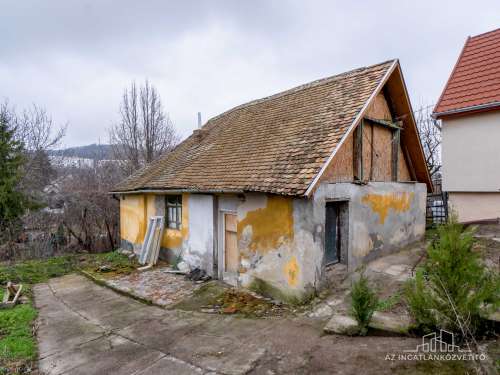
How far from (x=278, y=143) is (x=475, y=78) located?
878 cm

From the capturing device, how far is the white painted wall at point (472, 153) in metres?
10.0

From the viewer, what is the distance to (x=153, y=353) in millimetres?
5074

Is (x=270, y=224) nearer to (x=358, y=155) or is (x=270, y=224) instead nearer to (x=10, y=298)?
(x=358, y=155)

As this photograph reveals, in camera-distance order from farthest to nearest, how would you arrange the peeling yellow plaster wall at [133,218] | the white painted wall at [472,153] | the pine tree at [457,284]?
the peeling yellow plaster wall at [133,218], the white painted wall at [472,153], the pine tree at [457,284]

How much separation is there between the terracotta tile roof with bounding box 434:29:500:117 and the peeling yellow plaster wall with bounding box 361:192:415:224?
379 cm

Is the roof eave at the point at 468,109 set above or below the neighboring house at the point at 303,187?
above

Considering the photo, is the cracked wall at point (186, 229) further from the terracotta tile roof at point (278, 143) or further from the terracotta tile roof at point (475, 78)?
the terracotta tile roof at point (475, 78)

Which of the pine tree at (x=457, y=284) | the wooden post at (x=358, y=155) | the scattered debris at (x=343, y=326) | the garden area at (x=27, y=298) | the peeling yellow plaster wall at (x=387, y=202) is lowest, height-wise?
the garden area at (x=27, y=298)

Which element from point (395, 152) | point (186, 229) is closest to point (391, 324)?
point (395, 152)

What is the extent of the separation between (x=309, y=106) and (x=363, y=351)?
269 inches

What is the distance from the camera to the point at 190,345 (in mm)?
5242

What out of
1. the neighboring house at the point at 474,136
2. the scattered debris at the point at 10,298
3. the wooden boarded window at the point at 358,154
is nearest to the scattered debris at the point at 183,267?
the scattered debris at the point at 10,298

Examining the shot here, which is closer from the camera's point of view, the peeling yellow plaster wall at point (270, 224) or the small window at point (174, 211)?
the peeling yellow plaster wall at point (270, 224)

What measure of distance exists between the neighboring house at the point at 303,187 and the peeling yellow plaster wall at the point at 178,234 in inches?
1.4
